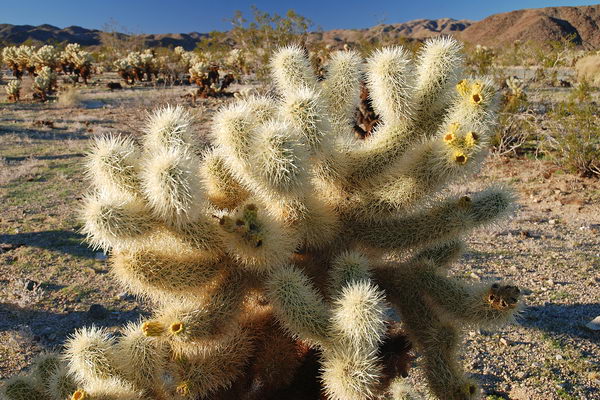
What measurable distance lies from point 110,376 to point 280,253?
0.78 metres

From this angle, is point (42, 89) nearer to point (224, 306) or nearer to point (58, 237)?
point (58, 237)

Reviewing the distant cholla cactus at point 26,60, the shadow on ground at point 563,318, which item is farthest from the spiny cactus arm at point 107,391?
the distant cholla cactus at point 26,60

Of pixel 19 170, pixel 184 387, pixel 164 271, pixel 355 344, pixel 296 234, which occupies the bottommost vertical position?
pixel 19 170

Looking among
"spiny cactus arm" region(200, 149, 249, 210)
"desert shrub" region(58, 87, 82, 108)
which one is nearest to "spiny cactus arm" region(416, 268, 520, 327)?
"spiny cactus arm" region(200, 149, 249, 210)

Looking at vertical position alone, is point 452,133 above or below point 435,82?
below

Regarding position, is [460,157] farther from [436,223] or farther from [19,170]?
[19,170]

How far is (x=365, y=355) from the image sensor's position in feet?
5.03

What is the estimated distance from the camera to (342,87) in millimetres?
2221

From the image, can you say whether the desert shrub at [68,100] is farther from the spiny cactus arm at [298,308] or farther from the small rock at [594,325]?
the spiny cactus arm at [298,308]

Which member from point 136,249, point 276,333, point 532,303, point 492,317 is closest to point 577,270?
point 532,303

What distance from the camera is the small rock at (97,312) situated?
167 inches

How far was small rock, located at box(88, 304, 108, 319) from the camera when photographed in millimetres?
4246

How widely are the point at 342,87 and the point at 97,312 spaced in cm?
340

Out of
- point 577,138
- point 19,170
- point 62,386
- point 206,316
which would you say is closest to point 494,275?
point 206,316
